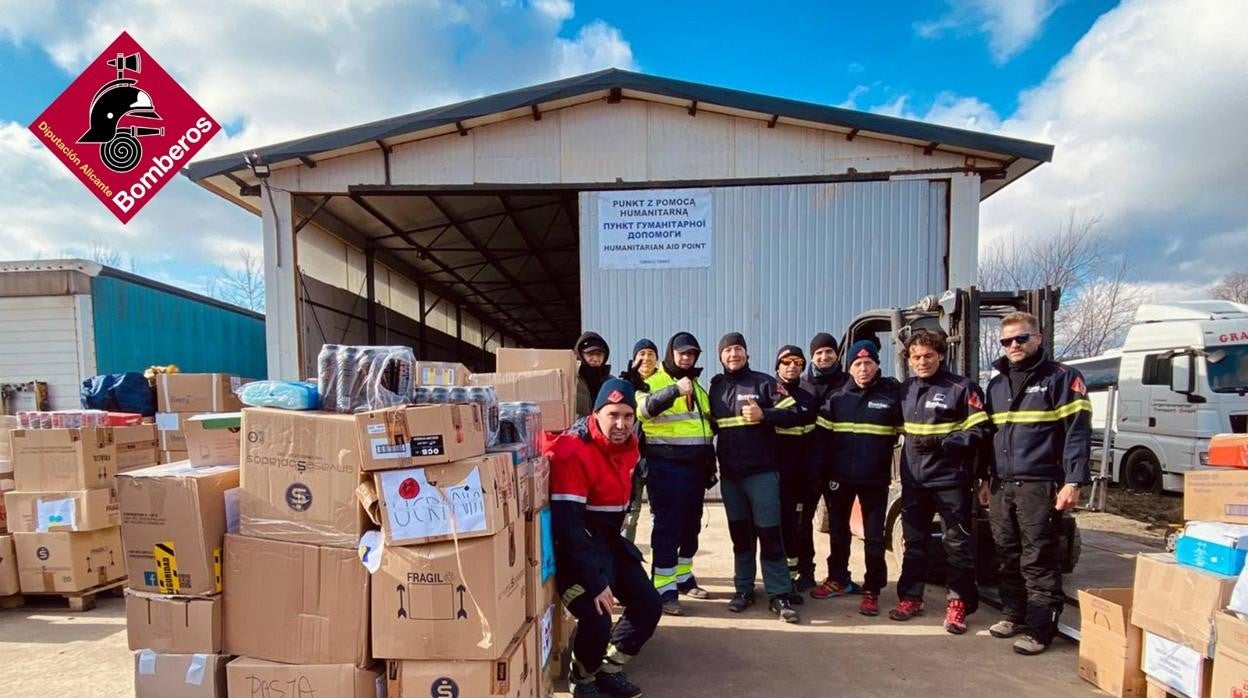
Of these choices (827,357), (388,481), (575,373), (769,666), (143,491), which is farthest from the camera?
(827,357)

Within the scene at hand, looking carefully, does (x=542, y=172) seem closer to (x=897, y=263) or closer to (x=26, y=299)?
(x=897, y=263)

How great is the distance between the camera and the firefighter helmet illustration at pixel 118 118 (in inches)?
257

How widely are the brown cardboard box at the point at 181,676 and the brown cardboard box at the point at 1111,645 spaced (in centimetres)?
419

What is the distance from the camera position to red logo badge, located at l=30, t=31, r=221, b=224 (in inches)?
256

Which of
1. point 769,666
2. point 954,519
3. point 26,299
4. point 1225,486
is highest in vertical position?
point 26,299

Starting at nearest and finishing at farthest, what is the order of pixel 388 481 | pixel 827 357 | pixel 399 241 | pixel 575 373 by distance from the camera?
1. pixel 388 481
2. pixel 575 373
3. pixel 827 357
4. pixel 399 241

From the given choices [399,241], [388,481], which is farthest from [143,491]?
[399,241]

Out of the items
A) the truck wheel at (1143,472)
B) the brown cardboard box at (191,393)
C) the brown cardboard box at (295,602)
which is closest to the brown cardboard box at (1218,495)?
the brown cardboard box at (295,602)

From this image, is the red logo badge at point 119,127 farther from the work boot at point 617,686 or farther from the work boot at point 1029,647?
the work boot at point 1029,647

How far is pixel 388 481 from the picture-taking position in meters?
2.19

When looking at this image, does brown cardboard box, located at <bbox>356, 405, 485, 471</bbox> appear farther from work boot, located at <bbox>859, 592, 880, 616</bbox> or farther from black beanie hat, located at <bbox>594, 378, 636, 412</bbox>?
work boot, located at <bbox>859, 592, 880, 616</bbox>

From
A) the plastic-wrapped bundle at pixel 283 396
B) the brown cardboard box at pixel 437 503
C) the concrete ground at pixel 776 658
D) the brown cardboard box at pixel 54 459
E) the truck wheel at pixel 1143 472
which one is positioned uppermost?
the plastic-wrapped bundle at pixel 283 396

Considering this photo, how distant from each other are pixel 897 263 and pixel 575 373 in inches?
215

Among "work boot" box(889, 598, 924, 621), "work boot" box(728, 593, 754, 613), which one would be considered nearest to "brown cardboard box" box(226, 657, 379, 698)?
"work boot" box(728, 593, 754, 613)
